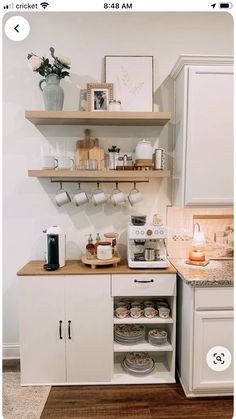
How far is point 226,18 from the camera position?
7.90 feet

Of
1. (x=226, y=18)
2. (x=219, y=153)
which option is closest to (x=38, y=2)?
(x=219, y=153)

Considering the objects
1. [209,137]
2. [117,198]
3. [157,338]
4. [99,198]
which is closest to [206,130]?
[209,137]

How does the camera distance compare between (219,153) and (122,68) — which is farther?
(122,68)

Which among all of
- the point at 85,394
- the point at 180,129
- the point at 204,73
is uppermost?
the point at 204,73

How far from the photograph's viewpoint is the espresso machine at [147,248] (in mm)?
2135

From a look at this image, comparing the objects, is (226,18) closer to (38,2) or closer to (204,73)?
(204,73)

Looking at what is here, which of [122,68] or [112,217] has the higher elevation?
[122,68]

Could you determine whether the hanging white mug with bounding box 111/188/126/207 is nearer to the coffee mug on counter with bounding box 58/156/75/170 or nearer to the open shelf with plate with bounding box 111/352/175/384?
the coffee mug on counter with bounding box 58/156/75/170

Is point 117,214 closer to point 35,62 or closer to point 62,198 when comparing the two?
point 62,198

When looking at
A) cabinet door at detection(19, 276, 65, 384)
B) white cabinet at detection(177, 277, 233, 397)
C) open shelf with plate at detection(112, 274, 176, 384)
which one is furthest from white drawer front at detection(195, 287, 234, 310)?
cabinet door at detection(19, 276, 65, 384)

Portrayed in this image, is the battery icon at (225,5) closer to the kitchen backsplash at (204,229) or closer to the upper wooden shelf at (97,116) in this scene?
the upper wooden shelf at (97,116)

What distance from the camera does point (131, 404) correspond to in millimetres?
1936

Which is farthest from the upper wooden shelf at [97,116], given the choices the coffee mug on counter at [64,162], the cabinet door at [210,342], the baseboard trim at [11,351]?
the baseboard trim at [11,351]

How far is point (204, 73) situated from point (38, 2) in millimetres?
1114
